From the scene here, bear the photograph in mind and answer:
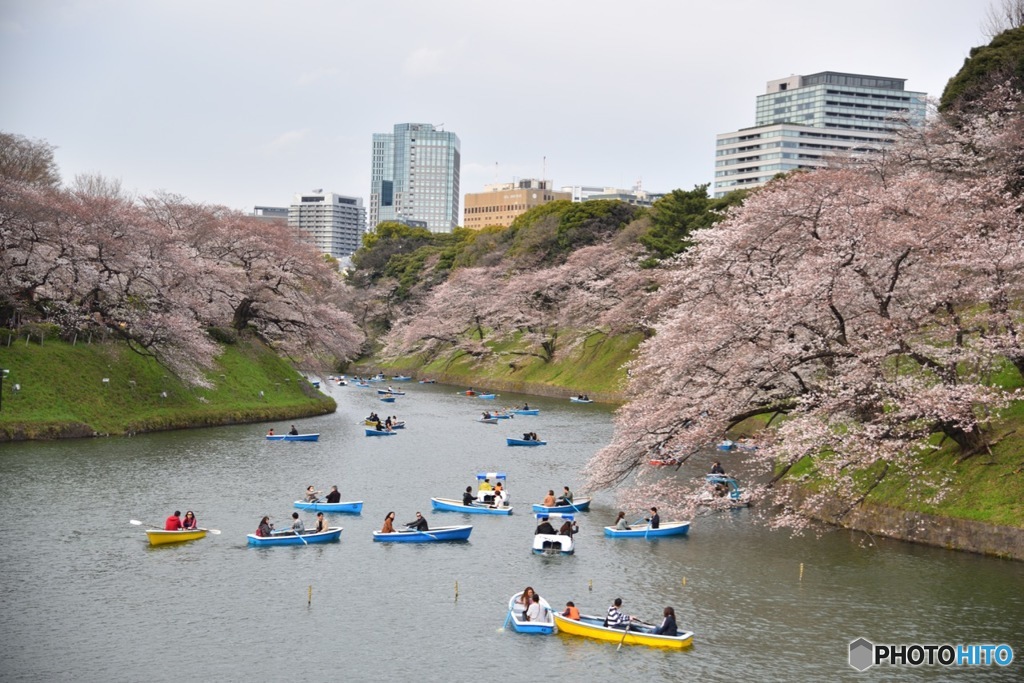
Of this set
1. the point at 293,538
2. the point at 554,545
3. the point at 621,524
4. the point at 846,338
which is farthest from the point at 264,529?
the point at 846,338

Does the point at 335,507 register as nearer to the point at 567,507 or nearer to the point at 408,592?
the point at 567,507

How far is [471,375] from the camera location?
4193 inches

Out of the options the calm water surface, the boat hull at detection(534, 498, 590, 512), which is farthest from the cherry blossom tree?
the boat hull at detection(534, 498, 590, 512)

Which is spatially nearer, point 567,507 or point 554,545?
point 554,545

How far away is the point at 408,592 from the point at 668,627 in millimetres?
7659

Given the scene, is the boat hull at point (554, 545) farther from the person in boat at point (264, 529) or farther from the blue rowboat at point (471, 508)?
the person in boat at point (264, 529)

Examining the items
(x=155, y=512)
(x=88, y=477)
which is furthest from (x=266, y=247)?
(x=155, y=512)

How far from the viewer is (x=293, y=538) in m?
31.8

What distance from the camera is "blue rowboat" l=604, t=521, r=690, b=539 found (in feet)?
110

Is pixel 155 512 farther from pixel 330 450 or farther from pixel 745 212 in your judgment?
pixel 745 212

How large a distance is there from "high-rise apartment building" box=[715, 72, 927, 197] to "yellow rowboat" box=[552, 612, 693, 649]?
157 metres

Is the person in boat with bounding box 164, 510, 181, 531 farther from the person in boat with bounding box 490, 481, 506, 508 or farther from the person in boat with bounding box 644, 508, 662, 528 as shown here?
the person in boat with bounding box 644, 508, 662, 528

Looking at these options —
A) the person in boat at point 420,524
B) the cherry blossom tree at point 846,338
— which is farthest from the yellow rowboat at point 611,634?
the person in boat at point 420,524

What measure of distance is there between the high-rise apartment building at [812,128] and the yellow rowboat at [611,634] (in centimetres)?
15678
